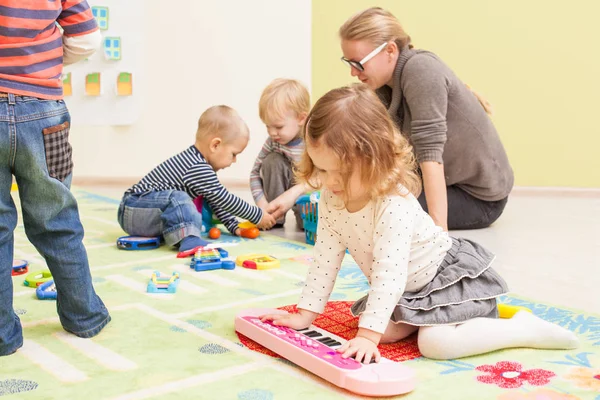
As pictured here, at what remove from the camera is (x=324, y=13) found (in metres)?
3.08

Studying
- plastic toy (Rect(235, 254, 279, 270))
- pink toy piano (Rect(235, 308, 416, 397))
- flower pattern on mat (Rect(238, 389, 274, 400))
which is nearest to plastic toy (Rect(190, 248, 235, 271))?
plastic toy (Rect(235, 254, 279, 270))

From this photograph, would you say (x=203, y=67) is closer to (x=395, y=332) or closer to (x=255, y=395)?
(x=395, y=332)

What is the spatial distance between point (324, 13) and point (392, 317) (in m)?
2.22

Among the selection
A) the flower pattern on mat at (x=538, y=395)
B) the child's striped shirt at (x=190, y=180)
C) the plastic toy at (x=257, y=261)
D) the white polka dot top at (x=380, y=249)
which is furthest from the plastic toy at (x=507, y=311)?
the child's striped shirt at (x=190, y=180)

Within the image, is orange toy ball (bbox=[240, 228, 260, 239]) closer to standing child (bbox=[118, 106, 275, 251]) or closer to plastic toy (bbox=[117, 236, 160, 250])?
standing child (bbox=[118, 106, 275, 251])

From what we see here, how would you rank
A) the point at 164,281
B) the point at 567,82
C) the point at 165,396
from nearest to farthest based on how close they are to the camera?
the point at 165,396, the point at 164,281, the point at 567,82

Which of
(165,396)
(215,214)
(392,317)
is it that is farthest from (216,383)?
(215,214)

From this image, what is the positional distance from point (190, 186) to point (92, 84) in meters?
1.29

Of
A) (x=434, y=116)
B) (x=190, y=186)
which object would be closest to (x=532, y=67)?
(x=434, y=116)

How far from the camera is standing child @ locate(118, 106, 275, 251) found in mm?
1914

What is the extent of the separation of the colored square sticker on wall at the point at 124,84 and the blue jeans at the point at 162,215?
4.08 feet

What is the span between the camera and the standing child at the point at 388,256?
1.01 meters

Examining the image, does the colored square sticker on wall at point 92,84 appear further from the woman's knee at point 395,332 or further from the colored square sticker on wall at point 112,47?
the woman's knee at point 395,332

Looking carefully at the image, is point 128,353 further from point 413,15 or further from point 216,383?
point 413,15
